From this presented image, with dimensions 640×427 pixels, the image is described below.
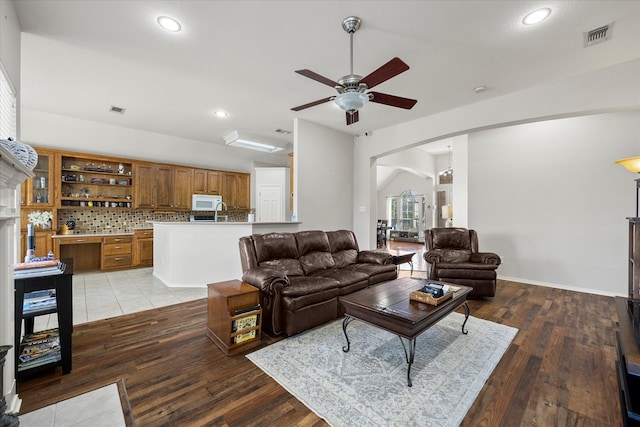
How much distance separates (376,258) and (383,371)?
2053mm

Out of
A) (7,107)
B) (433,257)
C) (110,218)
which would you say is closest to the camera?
(7,107)

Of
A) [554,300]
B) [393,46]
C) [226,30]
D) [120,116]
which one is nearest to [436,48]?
[393,46]

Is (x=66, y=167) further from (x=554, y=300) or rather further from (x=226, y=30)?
(x=554, y=300)

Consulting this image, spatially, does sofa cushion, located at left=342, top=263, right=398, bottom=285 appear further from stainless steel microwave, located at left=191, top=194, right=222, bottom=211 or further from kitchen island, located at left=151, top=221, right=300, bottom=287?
stainless steel microwave, located at left=191, top=194, right=222, bottom=211

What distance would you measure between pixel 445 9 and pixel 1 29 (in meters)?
3.43

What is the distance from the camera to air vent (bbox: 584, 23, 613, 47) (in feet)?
8.21

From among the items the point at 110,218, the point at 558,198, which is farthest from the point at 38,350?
the point at 558,198

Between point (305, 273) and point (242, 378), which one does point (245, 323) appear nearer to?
point (242, 378)

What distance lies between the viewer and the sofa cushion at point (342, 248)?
4043 millimetres

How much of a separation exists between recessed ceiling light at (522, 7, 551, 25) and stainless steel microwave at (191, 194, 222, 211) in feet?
21.4

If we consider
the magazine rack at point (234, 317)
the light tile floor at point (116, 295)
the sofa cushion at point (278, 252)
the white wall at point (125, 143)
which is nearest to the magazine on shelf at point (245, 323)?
the magazine rack at point (234, 317)

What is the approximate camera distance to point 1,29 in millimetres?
1920

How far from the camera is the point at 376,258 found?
409 cm

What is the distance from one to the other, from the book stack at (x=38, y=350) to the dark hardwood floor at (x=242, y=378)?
0.47ft
